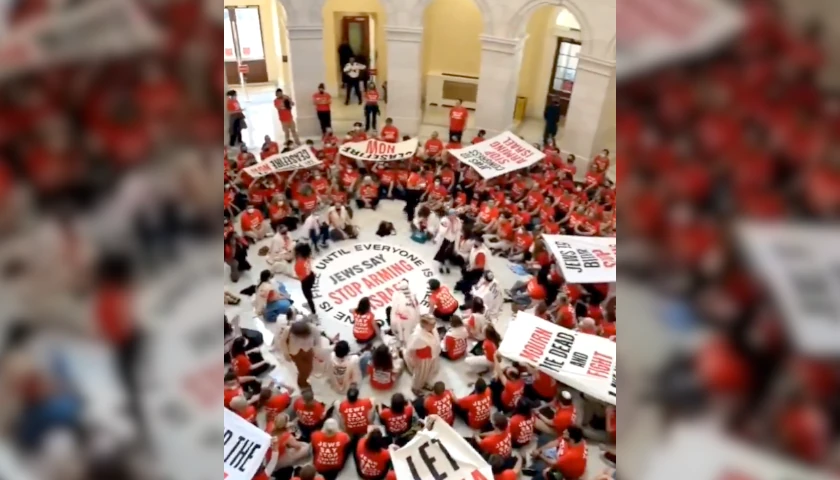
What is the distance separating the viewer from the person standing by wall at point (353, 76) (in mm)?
17906

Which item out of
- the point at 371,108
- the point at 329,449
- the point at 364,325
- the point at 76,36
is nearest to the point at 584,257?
the point at 364,325

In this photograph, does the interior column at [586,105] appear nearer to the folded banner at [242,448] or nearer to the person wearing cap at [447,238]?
the person wearing cap at [447,238]

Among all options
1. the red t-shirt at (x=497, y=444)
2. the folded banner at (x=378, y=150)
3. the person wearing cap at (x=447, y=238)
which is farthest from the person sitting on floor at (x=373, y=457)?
the folded banner at (x=378, y=150)

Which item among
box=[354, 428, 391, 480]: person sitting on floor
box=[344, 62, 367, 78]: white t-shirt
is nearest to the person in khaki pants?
box=[344, 62, 367, 78]: white t-shirt

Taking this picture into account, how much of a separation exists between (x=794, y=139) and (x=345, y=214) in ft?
35.6

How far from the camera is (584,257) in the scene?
895cm

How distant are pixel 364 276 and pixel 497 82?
24.3 feet

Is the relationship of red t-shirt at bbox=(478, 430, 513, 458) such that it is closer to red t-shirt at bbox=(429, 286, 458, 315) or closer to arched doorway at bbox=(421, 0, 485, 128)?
red t-shirt at bbox=(429, 286, 458, 315)

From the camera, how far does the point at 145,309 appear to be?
4.82ft

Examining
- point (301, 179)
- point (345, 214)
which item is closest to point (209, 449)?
point (345, 214)

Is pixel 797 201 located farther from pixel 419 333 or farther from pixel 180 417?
pixel 419 333

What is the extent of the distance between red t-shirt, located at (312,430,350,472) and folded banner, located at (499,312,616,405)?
Answer: 2293mm

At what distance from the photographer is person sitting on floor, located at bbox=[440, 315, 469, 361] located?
344 inches

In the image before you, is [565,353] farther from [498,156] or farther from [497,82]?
[497,82]
